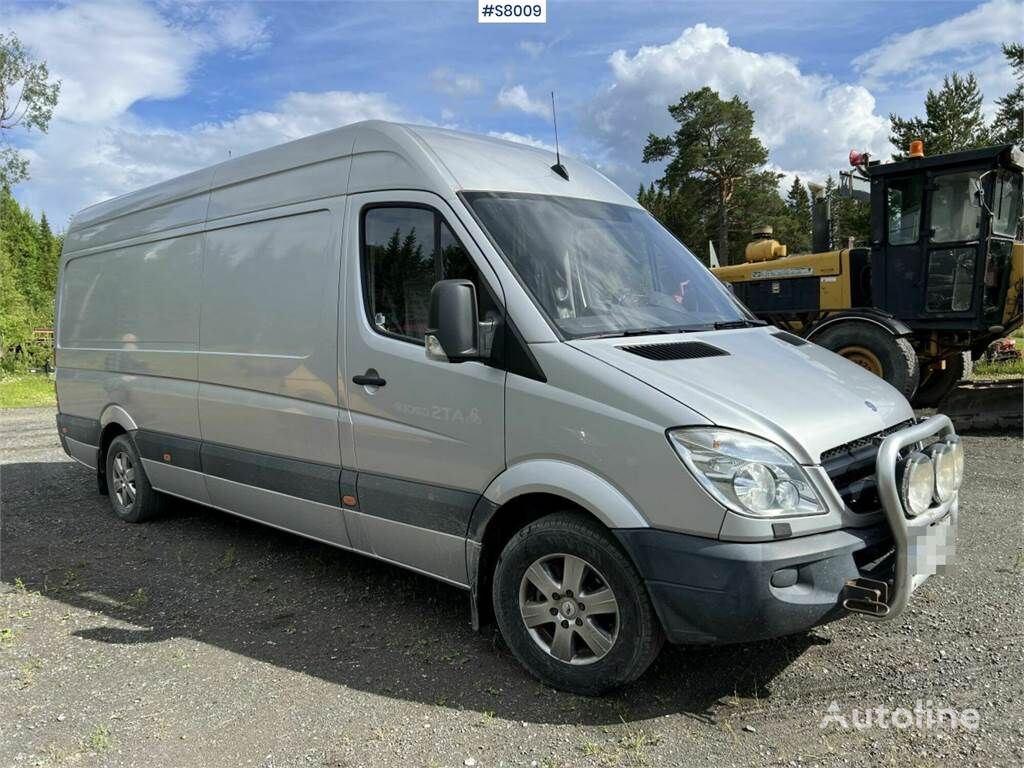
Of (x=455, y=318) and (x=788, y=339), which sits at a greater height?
(x=455, y=318)

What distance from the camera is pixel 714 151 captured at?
41.3 metres

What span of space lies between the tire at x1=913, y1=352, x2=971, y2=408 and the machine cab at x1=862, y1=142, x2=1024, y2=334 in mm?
775

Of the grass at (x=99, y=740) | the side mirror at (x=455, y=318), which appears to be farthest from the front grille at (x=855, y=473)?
the grass at (x=99, y=740)

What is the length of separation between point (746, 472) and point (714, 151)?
136 ft

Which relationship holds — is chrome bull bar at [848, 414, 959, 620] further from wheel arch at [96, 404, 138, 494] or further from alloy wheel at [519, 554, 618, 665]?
wheel arch at [96, 404, 138, 494]

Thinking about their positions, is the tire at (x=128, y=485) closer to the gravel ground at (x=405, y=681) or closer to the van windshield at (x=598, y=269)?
the gravel ground at (x=405, y=681)

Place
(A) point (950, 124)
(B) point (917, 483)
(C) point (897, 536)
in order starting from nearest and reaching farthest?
(C) point (897, 536)
(B) point (917, 483)
(A) point (950, 124)

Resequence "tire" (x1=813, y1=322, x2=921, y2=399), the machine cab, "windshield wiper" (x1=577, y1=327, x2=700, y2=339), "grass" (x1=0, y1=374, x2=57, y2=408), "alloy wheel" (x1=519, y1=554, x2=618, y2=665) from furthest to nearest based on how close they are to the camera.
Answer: "grass" (x1=0, y1=374, x2=57, y2=408) < "tire" (x1=813, y1=322, x2=921, y2=399) < the machine cab < "windshield wiper" (x1=577, y1=327, x2=700, y2=339) < "alloy wheel" (x1=519, y1=554, x2=618, y2=665)

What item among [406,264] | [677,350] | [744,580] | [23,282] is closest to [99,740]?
[406,264]

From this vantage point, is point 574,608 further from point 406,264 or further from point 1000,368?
point 1000,368

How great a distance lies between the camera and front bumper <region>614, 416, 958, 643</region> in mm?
2912

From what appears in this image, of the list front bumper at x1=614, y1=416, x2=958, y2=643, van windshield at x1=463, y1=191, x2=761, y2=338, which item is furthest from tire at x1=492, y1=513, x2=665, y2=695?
van windshield at x1=463, y1=191, x2=761, y2=338

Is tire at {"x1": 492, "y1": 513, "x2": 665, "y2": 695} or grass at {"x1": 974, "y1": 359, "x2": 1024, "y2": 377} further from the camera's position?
grass at {"x1": 974, "y1": 359, "x2": 1024, "y2": 377}

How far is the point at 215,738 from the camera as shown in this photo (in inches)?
126
